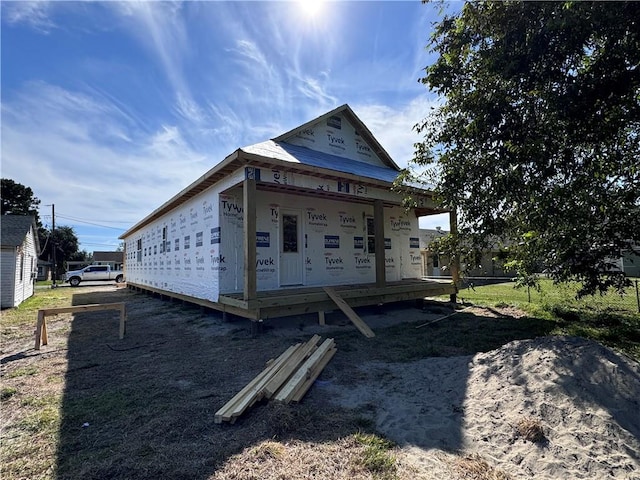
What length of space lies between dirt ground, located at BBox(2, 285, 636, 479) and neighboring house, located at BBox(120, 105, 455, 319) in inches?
34.8

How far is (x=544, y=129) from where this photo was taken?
498 cm

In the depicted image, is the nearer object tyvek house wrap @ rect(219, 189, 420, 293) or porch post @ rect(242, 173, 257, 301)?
porch post @ rect(242, 173, 257, 301)

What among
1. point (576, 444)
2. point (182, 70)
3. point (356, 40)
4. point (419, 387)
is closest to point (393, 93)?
point (356, 40)

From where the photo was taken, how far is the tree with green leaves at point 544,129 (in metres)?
4.30

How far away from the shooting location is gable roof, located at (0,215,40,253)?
13.7 meters

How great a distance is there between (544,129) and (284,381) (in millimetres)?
5020

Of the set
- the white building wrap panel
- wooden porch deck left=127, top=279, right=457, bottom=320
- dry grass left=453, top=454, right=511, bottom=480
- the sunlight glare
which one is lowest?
dry grass left=453, top=454, right=511, bottom=480

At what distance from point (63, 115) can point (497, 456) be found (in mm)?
12006

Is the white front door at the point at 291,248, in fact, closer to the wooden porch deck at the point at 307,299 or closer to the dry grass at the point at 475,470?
the wooden porch deck at the point at 307,299

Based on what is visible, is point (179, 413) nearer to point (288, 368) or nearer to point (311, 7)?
point (288, 368)

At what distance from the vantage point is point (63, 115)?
945 centimetres

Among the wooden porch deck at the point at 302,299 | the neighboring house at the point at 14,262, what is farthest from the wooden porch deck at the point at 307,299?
the neighboring house at the point at 14,262

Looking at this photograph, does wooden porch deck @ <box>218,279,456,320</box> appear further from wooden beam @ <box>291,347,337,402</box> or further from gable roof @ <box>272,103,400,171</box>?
gable roof @ <box>272,103,400,171</box>

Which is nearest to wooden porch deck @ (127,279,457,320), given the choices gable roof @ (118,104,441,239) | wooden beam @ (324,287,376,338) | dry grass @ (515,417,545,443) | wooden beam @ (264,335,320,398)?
wooden beam @ (324,287,376,338)
